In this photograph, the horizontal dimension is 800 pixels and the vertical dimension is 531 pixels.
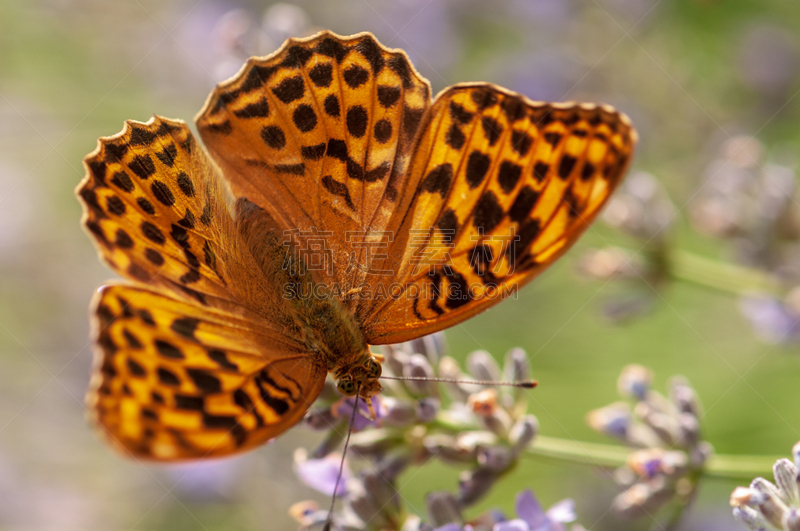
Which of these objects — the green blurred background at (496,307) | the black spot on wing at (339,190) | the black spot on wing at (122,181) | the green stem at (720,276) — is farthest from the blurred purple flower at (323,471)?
the green stem at (720,276)

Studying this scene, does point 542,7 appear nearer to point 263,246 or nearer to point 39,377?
point 263,246

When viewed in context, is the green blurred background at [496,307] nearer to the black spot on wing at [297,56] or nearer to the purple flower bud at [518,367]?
the black spot on wing at [297,56]

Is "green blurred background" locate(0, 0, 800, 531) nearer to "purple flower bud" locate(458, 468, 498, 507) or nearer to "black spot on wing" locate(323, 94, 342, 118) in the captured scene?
"black spot on wing" locate(323, 94, 342, 118)

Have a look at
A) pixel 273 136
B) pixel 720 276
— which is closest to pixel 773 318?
pixel 720 276

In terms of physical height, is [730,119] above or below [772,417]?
above

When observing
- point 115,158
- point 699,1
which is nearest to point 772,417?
point 699,1

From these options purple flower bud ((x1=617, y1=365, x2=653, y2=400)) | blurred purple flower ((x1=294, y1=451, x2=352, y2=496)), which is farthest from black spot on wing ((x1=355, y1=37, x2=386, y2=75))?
purple flower bud ((x1=617, y1=365, x2=653, y2=400))
